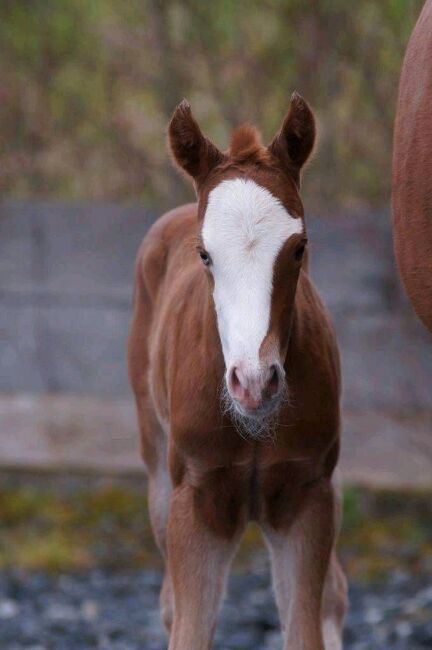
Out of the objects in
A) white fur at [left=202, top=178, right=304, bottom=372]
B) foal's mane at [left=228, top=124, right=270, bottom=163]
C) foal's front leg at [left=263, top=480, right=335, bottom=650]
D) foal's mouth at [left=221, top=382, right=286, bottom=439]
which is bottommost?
foal's front leg at [left=263, top=480, right=335, bottom=650]

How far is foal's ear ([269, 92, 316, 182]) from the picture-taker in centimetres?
401

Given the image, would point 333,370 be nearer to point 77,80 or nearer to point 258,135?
point 258,135

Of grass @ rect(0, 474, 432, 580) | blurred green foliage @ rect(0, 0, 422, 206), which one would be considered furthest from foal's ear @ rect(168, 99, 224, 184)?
blurred green foliage @ rect(0, 0, 422, 206)

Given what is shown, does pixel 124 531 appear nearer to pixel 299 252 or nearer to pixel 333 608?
pixel 333 608

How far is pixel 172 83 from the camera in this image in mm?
8836

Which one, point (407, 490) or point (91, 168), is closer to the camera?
point (407, 490)

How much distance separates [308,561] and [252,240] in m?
1.03

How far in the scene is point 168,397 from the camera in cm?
441

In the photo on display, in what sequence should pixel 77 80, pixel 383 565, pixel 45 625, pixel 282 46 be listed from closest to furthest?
1. pixel 45 625
2. pixel 383 565
3. pixel 282 46
4. pixel 77 80

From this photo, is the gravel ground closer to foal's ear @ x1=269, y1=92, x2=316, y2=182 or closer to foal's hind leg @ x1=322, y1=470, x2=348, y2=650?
foal's hind leg @ x1=322, y1=470, x2=348, y2=650

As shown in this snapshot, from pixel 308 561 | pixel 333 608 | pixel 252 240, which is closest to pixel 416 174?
pixel 252 240

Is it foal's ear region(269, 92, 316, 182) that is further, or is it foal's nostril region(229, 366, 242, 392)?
foal's ear region(269, 92, 316, 182)

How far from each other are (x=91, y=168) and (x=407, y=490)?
302 centimetres

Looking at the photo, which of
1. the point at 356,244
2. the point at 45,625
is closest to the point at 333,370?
the point at 45,625
